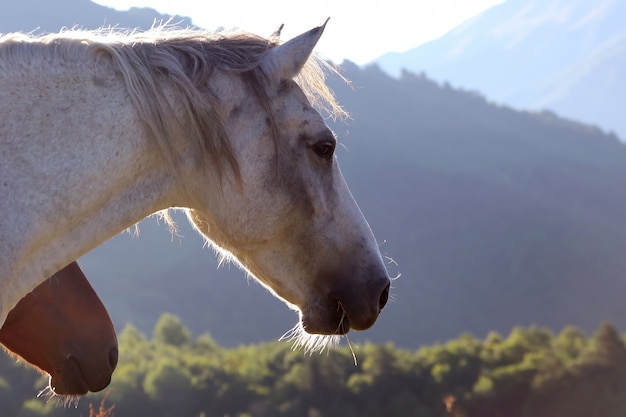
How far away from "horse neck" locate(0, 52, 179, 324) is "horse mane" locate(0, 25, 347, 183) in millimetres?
63

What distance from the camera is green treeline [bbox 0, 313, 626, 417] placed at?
16.0 metres

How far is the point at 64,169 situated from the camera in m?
2.85

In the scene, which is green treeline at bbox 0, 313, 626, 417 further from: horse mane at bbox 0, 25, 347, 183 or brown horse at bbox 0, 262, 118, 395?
horse mane at bbox 0, 25, 347, 183

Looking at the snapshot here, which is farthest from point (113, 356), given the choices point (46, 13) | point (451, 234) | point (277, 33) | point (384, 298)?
point (451, 234)

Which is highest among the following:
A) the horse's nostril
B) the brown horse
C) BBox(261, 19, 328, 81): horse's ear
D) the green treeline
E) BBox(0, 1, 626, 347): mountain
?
BBox(0, 1, 626, 347): mountain

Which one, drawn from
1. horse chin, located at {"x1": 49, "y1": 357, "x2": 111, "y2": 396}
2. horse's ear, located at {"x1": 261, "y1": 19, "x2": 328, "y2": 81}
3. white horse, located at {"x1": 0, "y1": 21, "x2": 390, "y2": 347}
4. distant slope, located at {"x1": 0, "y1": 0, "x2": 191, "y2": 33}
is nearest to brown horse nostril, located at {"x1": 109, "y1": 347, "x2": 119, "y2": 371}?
horse chin, located at {"x1": 49, "y1": 357, "x2": 111, "y2": 396}

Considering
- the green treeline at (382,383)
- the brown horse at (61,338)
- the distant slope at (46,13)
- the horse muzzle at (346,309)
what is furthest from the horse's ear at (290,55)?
the distant slope at (46,13)

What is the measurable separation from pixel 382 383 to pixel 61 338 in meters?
17.1

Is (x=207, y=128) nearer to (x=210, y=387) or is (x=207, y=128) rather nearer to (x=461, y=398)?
(x=461, y=398)

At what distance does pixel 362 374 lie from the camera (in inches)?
828

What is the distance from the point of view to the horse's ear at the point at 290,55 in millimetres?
3146

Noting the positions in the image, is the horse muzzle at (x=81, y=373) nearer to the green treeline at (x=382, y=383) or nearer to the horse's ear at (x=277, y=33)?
the horse's ear at (x=277, y=33)

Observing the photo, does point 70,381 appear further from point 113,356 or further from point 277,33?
point 277,33

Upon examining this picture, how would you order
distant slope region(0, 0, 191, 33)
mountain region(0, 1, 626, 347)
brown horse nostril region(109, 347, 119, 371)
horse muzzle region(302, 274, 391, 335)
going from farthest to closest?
mountain region(0, 1, 626, 347)
distant slope region(0, 0, 191, 33)
brown horse nostril region(109, 347, 119, 371)
horse muzzle region(302, 274, 391, 335)
